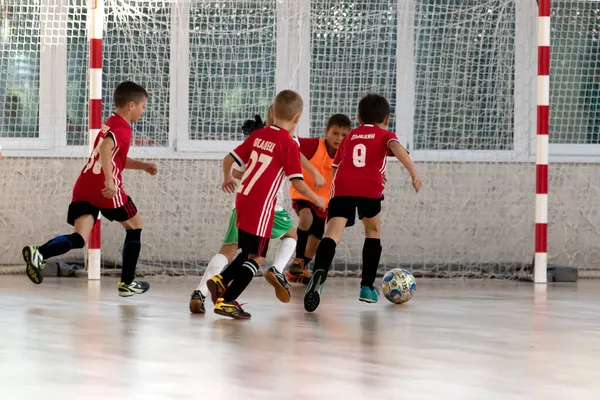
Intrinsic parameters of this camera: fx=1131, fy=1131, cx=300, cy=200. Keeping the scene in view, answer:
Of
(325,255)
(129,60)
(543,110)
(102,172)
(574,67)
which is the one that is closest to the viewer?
(325,255)

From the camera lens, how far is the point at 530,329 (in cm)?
511

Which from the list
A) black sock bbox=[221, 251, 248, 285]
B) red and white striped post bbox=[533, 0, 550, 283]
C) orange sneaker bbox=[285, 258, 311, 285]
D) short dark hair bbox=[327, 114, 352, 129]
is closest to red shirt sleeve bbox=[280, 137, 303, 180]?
black sock bbox=[221, 251, 248, 285]

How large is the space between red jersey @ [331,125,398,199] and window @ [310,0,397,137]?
2.43m

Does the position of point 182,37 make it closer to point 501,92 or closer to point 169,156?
point 169,156

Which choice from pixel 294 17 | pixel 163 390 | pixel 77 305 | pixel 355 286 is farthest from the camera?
pixel 294 17

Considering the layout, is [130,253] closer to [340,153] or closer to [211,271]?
[211,271]

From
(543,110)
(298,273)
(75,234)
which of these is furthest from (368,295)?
(543,110)

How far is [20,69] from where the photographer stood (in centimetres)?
866

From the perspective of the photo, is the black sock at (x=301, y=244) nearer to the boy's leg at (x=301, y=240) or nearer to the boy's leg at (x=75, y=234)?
the boy's leg at (x=301, y=240)

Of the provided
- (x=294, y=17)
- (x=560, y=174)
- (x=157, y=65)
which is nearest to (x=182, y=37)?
(x=157, y=65)

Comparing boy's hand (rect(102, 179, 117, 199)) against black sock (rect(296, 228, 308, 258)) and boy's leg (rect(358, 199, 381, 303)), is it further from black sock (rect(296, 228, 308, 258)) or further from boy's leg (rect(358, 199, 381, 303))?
black sock (rect(296, 228, 308, 258))

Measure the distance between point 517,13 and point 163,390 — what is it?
19.3 feet

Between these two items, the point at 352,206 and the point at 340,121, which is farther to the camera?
the point at 340,121

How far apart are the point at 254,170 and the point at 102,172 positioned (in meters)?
1.19
